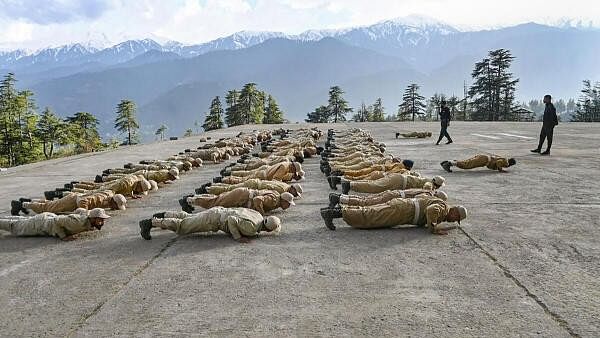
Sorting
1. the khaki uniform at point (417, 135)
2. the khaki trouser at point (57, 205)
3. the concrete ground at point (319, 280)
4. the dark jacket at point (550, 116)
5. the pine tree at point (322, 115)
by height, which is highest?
the pine tree at point (322, 115)

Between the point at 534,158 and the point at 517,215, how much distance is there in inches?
322

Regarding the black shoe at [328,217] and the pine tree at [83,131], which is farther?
the pine tree at [83,131]

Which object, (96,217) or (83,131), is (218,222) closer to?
(96,217)

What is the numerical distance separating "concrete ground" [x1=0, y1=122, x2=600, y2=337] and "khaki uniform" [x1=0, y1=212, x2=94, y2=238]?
125 millimetres

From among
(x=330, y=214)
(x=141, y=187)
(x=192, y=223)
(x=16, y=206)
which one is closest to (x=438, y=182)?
(x=330, y=214)

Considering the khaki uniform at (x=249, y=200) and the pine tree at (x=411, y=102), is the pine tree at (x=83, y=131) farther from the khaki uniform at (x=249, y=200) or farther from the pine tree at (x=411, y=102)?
the khaki uniform at (x=249, y=200)

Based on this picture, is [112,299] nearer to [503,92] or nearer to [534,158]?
[534,158]

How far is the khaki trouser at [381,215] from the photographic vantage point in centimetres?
612

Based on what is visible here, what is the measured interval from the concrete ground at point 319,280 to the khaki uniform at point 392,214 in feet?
0.55

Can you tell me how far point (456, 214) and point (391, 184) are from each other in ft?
6.88

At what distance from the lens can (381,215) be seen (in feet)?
20.1

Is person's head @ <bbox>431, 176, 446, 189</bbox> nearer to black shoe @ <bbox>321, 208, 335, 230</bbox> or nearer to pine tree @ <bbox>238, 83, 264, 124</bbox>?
black shoe @ <bbox>321, 208, 335, 230</bbox>

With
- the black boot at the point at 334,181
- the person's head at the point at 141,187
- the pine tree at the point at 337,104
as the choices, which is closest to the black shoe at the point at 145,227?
the person's head at the point at 141,187

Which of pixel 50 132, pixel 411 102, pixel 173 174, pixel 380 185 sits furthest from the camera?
pixel 411 102
